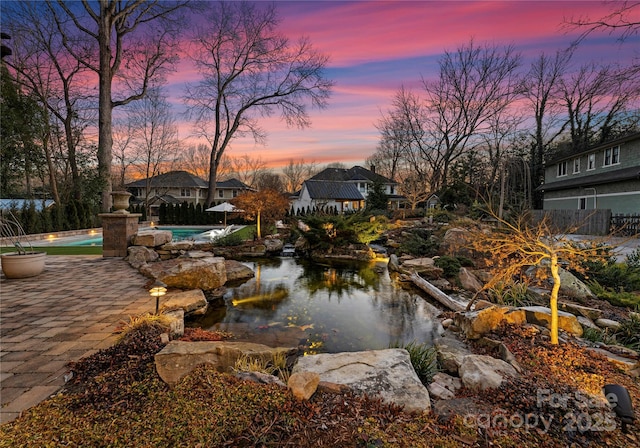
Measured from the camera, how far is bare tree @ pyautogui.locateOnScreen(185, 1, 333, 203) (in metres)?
21.0

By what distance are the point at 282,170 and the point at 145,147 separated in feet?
77.5

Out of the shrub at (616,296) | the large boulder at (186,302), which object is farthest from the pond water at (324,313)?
the shrub at (616,296)

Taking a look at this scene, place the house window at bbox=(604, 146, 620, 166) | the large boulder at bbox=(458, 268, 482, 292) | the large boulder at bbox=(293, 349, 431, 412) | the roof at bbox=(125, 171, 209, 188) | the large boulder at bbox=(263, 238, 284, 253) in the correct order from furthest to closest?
the roof at bbox=(125, 171, 209, 188)
the house window at bbox=(604, 146, 620, 166)
the large boulder at bbox=(263, 238, 284, 253)
the large boulder at bbox=(458, 268, 482, 292)
the large boulder at bbox=(293, 349, 431, 412)

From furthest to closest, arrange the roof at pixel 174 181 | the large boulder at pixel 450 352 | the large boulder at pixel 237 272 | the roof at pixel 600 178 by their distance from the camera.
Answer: the roof at pixel 174 181 < the roof at pixel 600 178 < the large boulder at pixel 237 272 < the large boulder at pixel 450 352

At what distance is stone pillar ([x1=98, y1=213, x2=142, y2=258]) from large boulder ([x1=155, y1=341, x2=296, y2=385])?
704 centimetres

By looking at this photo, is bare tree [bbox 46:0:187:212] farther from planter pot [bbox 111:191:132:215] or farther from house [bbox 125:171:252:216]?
house [bbox 125:171:252:216]

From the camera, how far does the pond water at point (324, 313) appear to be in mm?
4730

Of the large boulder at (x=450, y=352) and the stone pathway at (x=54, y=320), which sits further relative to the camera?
the large boulder at (x=450, y=352)

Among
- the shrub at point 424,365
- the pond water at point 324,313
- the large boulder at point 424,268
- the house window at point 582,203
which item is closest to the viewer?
the shrub at point 424,365

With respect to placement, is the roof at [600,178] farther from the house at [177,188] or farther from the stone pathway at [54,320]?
the house at [177,188]

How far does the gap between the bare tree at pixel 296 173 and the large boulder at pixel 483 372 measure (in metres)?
46.2

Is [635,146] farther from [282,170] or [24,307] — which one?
[282,170]

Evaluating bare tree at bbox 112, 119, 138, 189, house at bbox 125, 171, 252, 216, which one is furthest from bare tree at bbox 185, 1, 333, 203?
house at bbox 125, 171, 252, 216

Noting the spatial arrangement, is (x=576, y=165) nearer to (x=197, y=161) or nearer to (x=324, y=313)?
(x=324, y=313)
